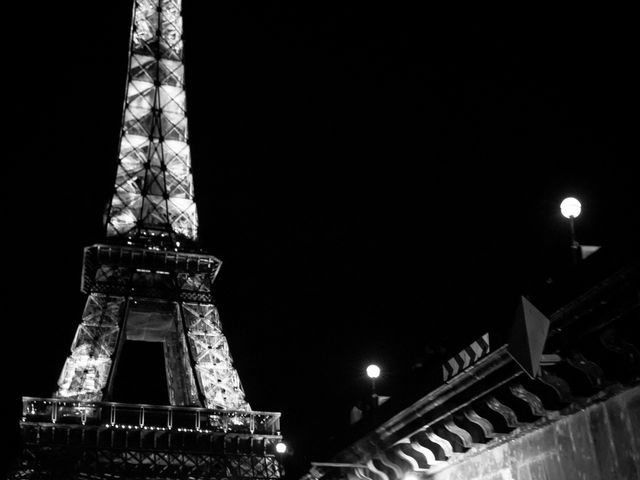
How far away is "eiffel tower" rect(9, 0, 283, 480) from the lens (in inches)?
2116

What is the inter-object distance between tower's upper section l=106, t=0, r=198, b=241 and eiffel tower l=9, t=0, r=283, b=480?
9 centimetres

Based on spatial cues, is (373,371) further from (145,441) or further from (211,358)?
(211,358)

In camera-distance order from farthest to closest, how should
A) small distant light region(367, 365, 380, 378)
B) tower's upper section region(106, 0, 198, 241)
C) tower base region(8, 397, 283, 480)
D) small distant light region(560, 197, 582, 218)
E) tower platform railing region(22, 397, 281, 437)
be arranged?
tower's upper section region(106, 0, 198, 241) → tower platform railing region(22, 397, 281, 437) → tower base region(8, 397, 283, 480) → small distant light region(367, 365, 380, 378) → small distant light region(560, 197, 582, 218)

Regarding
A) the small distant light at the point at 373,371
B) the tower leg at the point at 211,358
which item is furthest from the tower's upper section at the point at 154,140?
the small distant light at the point at 373,371

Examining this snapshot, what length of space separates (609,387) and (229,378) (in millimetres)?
48821

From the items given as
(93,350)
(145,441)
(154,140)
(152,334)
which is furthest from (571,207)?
(154,140)

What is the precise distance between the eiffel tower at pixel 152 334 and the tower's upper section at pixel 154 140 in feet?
0.30

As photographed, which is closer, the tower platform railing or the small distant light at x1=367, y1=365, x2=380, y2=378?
the small distant light at x1=367, y1=365, x2=380, y2=378

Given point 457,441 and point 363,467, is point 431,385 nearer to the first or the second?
point 457,441

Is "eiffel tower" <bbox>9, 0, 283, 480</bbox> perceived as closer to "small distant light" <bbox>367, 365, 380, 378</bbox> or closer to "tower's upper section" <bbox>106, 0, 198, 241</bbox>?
"tower's upper section" <bbox>106, 0, 198, 241</bbox>

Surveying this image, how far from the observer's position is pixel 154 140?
6800cm

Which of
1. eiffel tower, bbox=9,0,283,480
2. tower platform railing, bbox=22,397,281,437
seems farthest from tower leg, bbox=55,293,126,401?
tower platform railing, bbox=22,397,281,437

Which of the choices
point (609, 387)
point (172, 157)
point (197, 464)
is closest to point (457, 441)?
point (609, 387)

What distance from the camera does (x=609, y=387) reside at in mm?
12492
